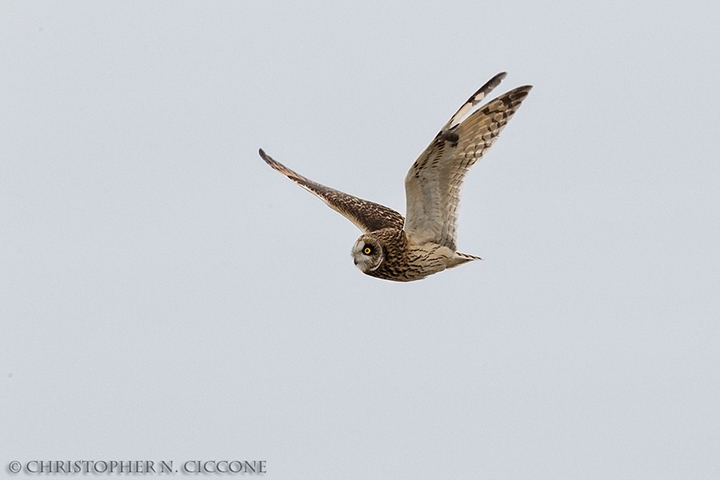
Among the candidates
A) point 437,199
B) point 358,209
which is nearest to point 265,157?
point 358,209

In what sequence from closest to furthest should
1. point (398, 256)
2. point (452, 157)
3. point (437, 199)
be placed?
point (452, 157), point (437, 199), point (398, 256)

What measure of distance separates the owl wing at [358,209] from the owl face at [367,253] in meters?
0.93

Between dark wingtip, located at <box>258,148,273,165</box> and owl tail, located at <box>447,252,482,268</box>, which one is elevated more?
dark wingtip, located at <box>258,148,273,165</box>

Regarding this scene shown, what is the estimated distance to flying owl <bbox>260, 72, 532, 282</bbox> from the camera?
23594mm

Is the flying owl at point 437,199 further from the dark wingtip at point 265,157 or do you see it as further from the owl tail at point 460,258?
the dark wingtip at point 265,157

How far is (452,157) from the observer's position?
77.7 ft

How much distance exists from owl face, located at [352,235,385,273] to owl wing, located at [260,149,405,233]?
93 cm

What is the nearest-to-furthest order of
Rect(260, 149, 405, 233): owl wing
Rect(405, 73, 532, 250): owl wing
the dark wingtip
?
Rect(405, 73, 532, 250): owl wing, Rect(260, 149, 405, 233): owl wing, the dark wingtip

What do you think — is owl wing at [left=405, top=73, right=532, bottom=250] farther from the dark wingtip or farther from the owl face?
the dark wingtip

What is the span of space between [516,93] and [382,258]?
252cm

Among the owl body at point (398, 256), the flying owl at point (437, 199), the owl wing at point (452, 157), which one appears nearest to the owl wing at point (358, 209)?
the flying owl at point (437, 199)

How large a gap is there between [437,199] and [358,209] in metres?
2.19

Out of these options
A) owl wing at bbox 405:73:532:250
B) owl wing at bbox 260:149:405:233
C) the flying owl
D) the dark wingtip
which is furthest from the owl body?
the dark wingtip

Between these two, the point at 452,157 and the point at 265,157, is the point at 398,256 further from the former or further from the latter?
the point at 265,157
